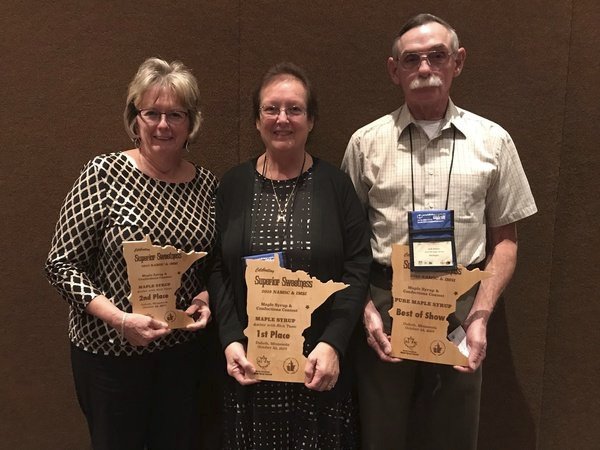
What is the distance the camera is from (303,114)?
1494mm

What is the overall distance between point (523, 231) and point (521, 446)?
39.1 inches

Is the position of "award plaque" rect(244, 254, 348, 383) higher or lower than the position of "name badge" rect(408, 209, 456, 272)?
lower

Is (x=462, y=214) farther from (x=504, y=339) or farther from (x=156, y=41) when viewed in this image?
(x=156, y=41)

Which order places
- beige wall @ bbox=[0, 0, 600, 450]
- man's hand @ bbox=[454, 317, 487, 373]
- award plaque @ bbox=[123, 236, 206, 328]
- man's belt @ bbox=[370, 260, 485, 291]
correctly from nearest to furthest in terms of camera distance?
1. award plaque @ bbox=[123, 236, 206, 328]
2. man's hand @ bbox=[454, 317, 487, 373]
3. man's belt @ bbox=[370, 260, 485, 291]
4. beige wall @ bbox=[0, 0, 600, 450]

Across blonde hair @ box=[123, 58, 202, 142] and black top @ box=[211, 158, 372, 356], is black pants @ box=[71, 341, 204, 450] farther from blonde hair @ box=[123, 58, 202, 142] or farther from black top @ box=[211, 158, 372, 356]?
blonde hair @ box=[123, 58, 202, 142]

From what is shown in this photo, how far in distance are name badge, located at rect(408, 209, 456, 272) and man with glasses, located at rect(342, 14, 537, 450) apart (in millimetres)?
43

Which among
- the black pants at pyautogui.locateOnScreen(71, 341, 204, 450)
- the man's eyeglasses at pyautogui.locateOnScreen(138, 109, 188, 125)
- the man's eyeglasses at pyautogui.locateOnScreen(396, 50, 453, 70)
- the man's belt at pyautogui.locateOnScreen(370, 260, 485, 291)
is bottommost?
the black pants at pyautogui.locateOnScreen(71, 341, 204, 450)

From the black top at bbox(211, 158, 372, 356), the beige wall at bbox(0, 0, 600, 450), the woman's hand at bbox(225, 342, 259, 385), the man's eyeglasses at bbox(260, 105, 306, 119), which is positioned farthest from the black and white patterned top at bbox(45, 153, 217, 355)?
the beige wall at bbox(0, 0, 600, 450)

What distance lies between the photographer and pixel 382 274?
5.27ft

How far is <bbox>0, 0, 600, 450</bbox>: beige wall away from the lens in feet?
6.18

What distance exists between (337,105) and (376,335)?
96 centimetres

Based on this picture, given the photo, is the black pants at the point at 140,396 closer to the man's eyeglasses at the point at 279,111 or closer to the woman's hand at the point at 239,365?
the woman's hand at the point at 239,365

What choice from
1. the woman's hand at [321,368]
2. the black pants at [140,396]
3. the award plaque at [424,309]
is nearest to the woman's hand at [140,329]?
the black pants at [140,396]

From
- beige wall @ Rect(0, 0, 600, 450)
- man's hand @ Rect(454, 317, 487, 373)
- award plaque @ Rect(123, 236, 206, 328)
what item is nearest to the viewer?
award plaque @ Rect(123, 236, 206, 328)
